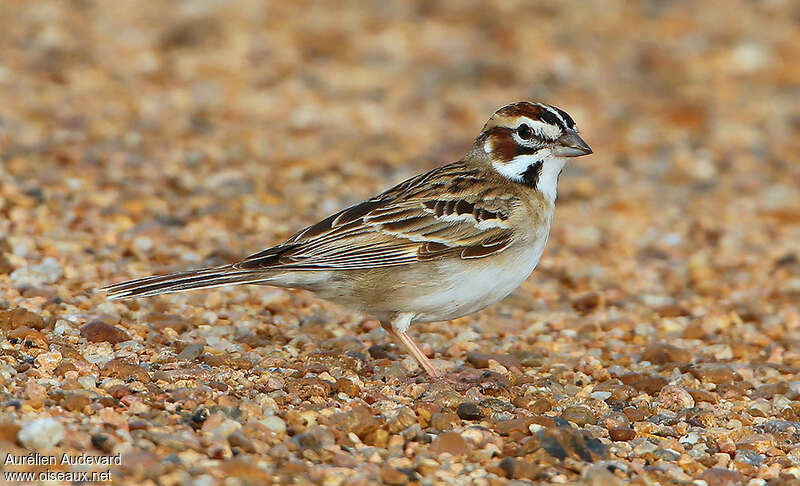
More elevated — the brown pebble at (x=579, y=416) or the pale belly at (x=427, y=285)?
the pale belly at (x=427, y=285)

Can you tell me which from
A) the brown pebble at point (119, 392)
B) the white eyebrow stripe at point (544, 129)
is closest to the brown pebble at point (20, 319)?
the brown pebble at point (119, 392)

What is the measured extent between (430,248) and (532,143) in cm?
101

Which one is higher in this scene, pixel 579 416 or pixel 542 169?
pixel 542 169

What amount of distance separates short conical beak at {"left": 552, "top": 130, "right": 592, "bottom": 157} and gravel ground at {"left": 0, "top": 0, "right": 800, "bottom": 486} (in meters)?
1.30

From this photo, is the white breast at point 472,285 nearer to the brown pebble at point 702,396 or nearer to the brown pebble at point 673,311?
the brown pebble at point 702,396

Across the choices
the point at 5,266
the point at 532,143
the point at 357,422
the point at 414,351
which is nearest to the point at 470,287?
the point at 414,351

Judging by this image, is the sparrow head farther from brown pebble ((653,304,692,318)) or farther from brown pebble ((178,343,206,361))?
brown pebble ((178,343,206,361))

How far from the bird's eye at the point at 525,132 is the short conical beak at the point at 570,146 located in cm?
18

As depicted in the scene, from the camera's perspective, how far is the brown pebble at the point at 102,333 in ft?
21.6

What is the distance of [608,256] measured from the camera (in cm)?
973

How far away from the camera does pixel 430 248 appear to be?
6.78 meters

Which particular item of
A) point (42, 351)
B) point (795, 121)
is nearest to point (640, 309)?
point (42, 351)

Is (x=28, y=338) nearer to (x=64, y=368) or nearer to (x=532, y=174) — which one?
(x=64, y=368)

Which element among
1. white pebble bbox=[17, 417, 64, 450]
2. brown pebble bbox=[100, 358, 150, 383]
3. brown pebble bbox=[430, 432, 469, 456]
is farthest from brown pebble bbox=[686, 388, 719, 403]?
white pebble bbox=[17, 417, 64, 450]
